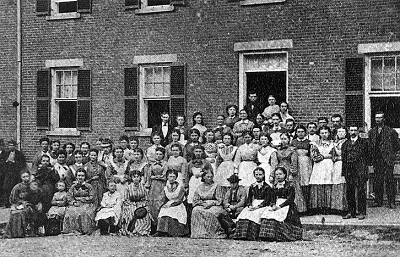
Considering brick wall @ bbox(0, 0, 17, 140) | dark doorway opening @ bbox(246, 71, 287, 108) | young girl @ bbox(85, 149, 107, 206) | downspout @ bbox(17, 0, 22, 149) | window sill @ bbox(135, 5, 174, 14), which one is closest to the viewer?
young girl @ bbox(85, 149, 107, 206)

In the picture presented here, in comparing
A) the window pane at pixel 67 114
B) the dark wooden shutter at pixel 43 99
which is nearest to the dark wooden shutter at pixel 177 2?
the window pane at pixel 67 114

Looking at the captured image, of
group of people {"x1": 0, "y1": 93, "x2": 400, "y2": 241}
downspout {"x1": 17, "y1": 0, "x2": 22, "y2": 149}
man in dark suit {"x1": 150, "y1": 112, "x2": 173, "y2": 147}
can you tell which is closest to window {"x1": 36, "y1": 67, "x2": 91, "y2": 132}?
downspout {"x1": 17, "y1": 0, "x2": 22, "y2": 149}

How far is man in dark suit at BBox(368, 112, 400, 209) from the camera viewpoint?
1268 centimetres

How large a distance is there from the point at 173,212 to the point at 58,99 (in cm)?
746

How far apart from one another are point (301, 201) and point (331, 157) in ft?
3.07

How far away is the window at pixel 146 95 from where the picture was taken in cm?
1653

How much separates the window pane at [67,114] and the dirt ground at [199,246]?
6543 mm

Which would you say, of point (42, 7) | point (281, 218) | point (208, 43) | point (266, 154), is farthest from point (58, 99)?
point (281, 218)

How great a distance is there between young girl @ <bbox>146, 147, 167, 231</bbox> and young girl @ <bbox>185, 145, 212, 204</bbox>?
0.51 m

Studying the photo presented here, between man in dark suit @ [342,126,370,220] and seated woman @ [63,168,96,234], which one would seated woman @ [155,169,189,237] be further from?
man in dark suit @ [342,126,370,220]

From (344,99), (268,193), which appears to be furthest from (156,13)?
(268,193)

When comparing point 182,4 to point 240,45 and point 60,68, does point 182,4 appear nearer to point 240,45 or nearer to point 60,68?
point 240,45

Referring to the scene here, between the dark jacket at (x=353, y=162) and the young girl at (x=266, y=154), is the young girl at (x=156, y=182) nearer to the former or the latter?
the young girl at (x=266, y=154)

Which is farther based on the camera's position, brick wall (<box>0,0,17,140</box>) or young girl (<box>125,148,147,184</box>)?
brick wall (<box>0,0,17,140</box>)
